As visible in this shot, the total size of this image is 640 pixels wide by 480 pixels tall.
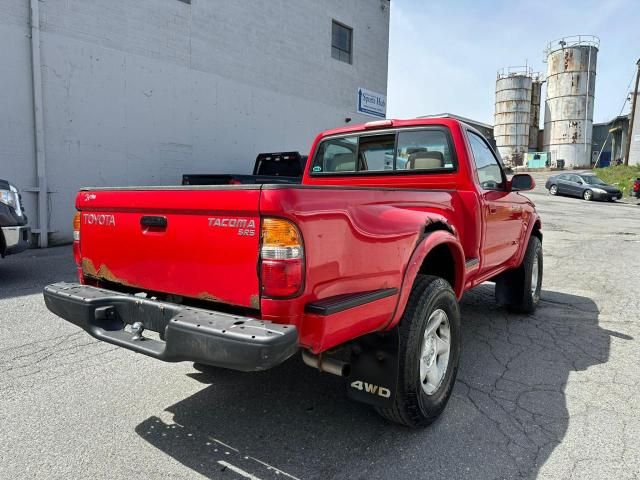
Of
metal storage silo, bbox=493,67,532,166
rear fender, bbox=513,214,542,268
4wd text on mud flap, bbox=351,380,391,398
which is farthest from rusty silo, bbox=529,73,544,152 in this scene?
4wd text on mud flap, bbox=351,380,391,398

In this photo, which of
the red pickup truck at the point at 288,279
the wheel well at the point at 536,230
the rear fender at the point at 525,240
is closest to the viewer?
the red pickup truck at the point at 288,279

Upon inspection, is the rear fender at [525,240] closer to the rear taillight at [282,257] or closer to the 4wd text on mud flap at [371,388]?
the 4wd text on mud flap at [371,388]

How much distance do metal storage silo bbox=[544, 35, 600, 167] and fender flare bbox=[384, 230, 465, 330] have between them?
54.5 metres

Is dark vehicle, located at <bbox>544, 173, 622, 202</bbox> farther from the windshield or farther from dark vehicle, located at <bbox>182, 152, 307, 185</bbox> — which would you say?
dark vehicle, located at <bbox>182, 152, 307, 185</bbox>

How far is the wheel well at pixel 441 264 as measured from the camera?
319cm

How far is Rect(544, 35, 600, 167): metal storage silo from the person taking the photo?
49031 millimetres

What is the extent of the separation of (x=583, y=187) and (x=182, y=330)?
2944cm

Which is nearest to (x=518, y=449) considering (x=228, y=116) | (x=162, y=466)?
(x=162, y=466)

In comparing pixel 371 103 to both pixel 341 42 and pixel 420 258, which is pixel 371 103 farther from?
pixel 420 258

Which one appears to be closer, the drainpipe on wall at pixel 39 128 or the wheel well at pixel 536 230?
the wheel well at pixel 536 230

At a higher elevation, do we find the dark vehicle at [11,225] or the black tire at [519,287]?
the dark vehicle at [11,225]

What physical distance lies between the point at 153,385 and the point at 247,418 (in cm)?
85

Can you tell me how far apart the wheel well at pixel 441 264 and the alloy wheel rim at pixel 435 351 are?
0.40 metres

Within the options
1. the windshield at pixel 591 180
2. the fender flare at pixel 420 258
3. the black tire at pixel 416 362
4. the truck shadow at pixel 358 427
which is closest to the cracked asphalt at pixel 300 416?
the truck shadow at pixel 358 427
